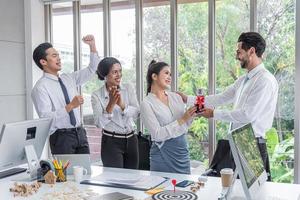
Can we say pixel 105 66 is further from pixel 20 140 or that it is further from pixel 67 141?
pixel 20 140

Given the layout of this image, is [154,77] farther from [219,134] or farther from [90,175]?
[219,134]

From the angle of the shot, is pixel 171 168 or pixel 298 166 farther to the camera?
pixel 298 166

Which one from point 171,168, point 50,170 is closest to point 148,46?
point 171,168

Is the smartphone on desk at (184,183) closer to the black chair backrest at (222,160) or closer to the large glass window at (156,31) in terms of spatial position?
the black chair backrest at (222,160)

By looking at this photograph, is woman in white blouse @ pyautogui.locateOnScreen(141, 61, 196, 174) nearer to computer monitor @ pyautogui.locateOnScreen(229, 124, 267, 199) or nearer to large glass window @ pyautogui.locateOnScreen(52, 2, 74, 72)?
computer monitor @ pyautogui.locateOnScreen(229, 124, 267, 199)

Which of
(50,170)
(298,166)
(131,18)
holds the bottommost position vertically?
(298,166)

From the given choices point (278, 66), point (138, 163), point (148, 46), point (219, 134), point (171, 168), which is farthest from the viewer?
point (148, 46)

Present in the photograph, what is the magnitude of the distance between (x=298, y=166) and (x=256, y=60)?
1.27m

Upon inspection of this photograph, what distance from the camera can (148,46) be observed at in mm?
4227

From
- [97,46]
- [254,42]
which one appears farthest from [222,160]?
[97,46]

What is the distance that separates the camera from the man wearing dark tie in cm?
294

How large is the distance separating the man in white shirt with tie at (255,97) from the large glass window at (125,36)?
66.4 inches

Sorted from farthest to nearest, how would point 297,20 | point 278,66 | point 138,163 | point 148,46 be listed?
1. point 148,46
2. point 278,66
3. point 297,20
4. point 138,163

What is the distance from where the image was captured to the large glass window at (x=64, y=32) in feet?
15.3
